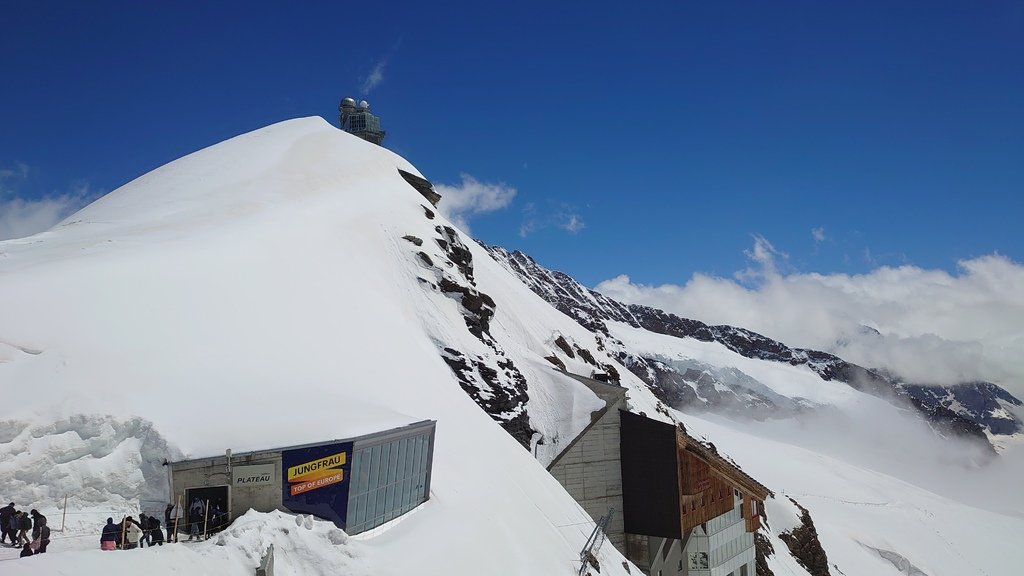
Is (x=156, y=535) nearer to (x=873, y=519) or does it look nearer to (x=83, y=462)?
(x=83, y=462)

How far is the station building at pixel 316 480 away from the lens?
1394cm

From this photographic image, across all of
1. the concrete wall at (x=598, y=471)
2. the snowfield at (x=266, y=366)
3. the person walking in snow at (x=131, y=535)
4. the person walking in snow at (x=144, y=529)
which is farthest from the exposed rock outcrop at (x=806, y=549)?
the person walking in snow at (x=131, y=535)

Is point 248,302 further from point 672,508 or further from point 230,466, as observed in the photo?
point 672,508

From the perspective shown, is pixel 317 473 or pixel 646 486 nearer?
pixel 317 473

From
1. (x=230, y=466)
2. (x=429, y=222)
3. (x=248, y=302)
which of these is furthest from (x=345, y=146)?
(x=230, y=466)

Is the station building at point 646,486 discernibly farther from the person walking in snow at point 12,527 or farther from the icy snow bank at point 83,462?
the person walking in snow at point 12,527

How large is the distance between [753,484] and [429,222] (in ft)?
112

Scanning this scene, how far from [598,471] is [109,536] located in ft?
91.7

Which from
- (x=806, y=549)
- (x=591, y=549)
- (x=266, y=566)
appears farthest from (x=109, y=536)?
(x=806, y=549)

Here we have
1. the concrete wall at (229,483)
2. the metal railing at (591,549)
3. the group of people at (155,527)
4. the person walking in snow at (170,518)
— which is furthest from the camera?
the metal railing at (591,549)

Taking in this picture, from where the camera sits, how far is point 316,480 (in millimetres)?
14852

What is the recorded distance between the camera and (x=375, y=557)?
14.5 m

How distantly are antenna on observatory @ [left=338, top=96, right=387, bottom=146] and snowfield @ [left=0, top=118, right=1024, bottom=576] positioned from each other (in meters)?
24.7

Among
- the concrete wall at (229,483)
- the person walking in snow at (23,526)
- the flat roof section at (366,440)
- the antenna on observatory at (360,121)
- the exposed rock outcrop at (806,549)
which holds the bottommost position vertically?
the exposed rock outcrop at (806,549)
